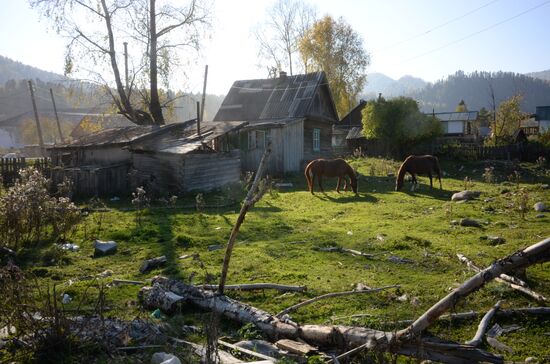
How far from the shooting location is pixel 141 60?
90.9 ft

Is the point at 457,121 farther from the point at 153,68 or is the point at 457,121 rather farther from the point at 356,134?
the point at 153,68

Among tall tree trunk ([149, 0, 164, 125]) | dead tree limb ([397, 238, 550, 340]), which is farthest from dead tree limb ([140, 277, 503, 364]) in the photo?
tall tree trunk ([149, 0, 164, 125])

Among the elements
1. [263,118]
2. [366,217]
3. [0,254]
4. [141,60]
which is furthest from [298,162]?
[0,254]

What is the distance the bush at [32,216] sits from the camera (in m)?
9.23

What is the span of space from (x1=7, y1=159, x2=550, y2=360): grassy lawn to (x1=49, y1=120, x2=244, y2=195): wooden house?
223cm

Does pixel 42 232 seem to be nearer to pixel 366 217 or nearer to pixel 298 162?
pixel 366 217

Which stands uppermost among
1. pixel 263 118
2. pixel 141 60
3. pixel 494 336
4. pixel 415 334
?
pixel 141 60

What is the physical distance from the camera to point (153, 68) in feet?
91.3

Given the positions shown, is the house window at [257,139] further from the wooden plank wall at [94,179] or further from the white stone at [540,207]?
the white stone at [540,207]

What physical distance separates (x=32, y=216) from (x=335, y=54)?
40.5 meters

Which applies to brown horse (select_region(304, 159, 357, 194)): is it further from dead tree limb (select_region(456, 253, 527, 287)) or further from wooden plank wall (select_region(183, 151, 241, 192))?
dead tree limb (select_region(456, 253, 527, 287))

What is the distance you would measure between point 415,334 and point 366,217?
9.14 metres

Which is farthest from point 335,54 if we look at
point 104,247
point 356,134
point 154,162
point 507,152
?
point 104,247

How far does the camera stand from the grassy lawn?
5.79 meters
